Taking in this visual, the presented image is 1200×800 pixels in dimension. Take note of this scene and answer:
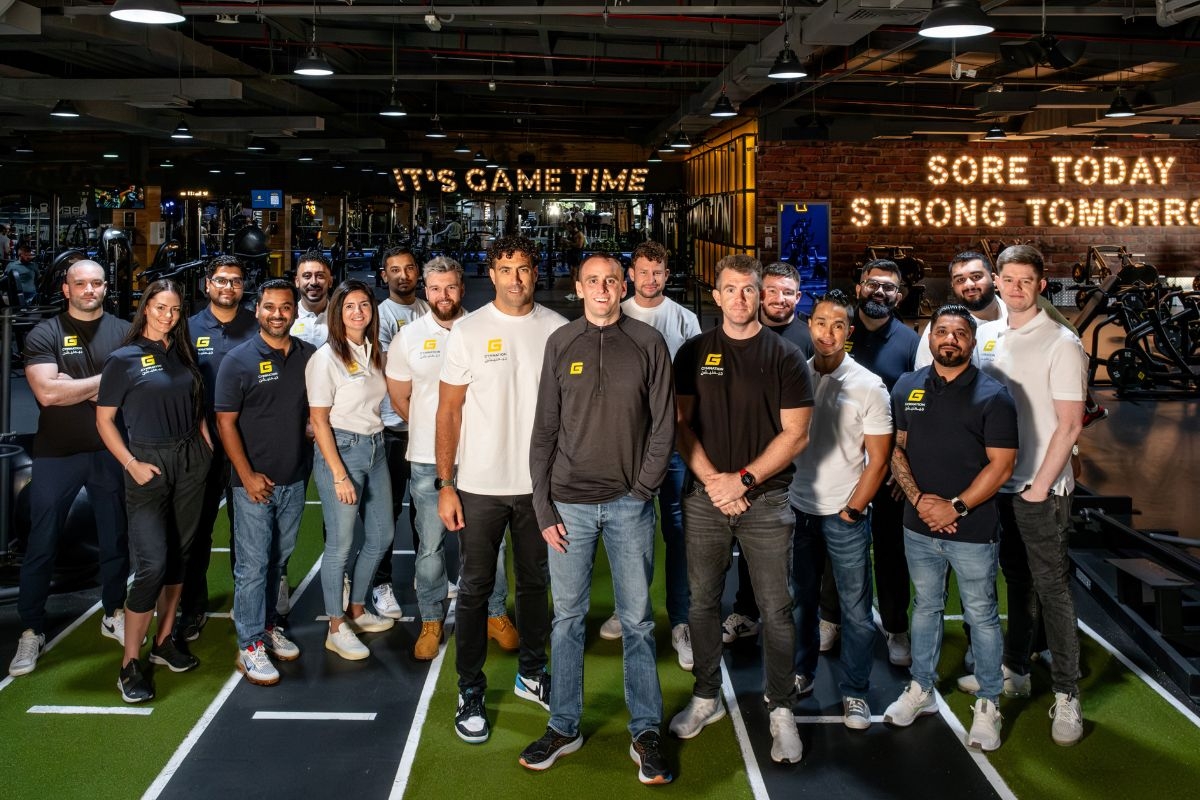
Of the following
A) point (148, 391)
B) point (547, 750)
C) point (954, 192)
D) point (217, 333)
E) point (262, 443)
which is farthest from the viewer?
point (954, 192)

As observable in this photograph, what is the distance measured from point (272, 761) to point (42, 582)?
5.01ft

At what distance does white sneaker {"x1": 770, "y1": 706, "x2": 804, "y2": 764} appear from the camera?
12.3 feet

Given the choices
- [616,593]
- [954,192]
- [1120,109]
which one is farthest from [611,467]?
[954,192]

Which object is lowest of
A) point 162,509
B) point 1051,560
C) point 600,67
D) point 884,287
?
point 1051,560

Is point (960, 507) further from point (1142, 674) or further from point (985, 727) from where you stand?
point (1142, 674)

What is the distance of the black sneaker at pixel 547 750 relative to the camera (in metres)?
3.70

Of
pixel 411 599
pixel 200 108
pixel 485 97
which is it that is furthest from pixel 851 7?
pixel 200 108

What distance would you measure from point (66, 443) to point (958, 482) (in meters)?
3.45

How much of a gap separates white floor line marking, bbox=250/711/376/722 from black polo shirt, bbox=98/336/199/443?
1.10m

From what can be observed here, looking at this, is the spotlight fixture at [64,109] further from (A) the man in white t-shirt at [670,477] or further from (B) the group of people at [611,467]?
(A) the man in white t-shirt at [670,477]

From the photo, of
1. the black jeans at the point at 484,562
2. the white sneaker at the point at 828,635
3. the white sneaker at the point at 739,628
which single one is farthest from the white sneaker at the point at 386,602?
the white sneaker at the point at 828,635

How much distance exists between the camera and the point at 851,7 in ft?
25.9

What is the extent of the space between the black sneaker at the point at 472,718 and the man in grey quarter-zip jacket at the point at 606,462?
307 mm

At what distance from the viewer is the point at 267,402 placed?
4.33 m
